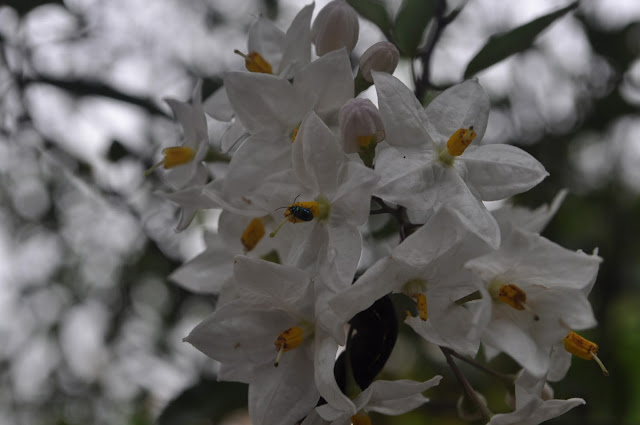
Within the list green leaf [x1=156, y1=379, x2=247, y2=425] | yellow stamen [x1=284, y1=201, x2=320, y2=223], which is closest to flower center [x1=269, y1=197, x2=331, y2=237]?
yellow stamen [x1=284, y1=201, x2=320, y2=223]

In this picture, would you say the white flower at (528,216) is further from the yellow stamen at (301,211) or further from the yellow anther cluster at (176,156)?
the yellow anther cluster at (176,156)

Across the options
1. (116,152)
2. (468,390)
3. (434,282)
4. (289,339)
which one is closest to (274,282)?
(289,339)

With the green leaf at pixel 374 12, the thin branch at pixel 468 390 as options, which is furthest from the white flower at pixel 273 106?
the thin branch at pixel 468 390

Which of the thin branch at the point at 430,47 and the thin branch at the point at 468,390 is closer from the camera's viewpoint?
the thin branch at the point at 468,390

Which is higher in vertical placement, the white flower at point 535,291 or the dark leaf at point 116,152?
the white flower at point 535,291

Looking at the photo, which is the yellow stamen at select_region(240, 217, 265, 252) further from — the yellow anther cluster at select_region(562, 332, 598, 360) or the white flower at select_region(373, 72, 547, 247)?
the yellow anther cluster at select_region(562, 332, 598, 360)

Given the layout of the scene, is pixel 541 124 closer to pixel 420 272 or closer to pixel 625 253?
pixel 625 253

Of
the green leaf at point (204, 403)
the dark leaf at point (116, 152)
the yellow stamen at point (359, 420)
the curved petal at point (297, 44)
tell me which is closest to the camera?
the yellow stamen at point (359, 420)
